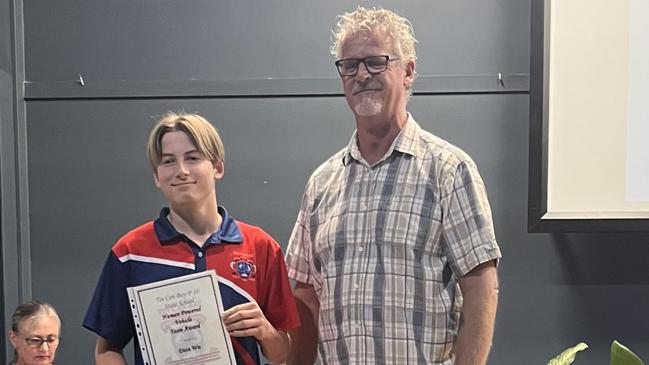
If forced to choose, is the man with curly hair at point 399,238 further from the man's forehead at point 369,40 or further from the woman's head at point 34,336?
the woman's head at point 34,336

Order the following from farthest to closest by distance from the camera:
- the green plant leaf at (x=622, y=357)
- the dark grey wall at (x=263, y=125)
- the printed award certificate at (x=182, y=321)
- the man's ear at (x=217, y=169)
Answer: the dark grey wall at (x=263, y=125) < the man's ear at (x=217, y=169) < the printed award certificate at (x=182, y=321) < the green plant leaf at (x=622, y=357)

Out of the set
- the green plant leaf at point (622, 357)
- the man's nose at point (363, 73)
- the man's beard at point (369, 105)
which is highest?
the man's nose at point (363, 73)

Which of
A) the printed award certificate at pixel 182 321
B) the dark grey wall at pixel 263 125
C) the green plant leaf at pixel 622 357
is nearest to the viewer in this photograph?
the green plant leaf at pixel 622 357

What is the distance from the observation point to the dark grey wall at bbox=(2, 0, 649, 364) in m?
2.57

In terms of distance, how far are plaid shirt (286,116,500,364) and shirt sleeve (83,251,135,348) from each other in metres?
0.49

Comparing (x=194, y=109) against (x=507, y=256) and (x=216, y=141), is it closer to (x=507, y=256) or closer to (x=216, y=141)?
(x=216, y=141)

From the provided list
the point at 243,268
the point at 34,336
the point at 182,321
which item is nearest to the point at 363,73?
the point at 243,268

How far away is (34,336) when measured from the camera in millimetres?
→ 2334

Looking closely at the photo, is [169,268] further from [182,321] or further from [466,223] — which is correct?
[466,223]

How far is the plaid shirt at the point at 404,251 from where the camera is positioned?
1693mm

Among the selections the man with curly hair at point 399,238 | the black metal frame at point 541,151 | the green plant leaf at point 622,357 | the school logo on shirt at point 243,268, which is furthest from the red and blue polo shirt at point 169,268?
the black metal frame at point 541,151

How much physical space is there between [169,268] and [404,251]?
529 mm

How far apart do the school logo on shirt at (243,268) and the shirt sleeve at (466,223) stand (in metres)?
0.44

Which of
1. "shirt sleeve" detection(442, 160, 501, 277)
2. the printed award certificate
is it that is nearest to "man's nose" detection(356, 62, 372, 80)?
"shirt sleeve" detection(442, 160, 501, 277)
